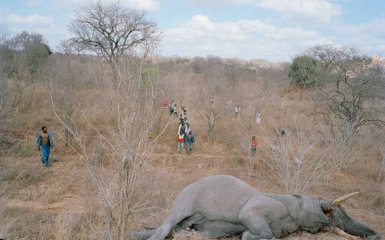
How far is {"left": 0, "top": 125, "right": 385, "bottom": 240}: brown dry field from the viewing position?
22.8 feet

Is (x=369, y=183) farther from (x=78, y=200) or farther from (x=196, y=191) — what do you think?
(x=196, y=191)

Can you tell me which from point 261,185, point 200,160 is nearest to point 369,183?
point 261,185

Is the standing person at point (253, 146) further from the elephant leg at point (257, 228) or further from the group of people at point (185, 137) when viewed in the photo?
the elephant leg at point (257, 228)

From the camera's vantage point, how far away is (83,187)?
35.7 ft

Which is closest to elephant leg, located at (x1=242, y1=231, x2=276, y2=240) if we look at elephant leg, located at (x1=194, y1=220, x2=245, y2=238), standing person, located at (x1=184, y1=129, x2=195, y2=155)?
elephant leg, located at (x1=194, y1=220, x2=245, y2=238)

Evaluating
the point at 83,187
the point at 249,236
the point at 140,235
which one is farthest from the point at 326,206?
the point at 83,187

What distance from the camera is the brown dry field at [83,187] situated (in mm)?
6945

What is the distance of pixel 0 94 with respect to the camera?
1491 centimetres

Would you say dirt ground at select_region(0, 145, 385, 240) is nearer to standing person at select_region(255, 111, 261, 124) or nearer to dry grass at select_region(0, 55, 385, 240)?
dry grass at select_region(0, 55, 385, 240)

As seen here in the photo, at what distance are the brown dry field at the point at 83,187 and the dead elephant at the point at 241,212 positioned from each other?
7.8 inches

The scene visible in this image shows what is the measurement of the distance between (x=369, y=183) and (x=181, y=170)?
6.31 metres

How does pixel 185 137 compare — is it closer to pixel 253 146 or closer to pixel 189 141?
pixel 189 141

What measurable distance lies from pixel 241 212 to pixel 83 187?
21.0 feet

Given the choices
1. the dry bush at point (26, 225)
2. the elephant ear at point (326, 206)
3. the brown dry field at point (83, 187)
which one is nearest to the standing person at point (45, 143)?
the brown dry field at point (83, 187)
